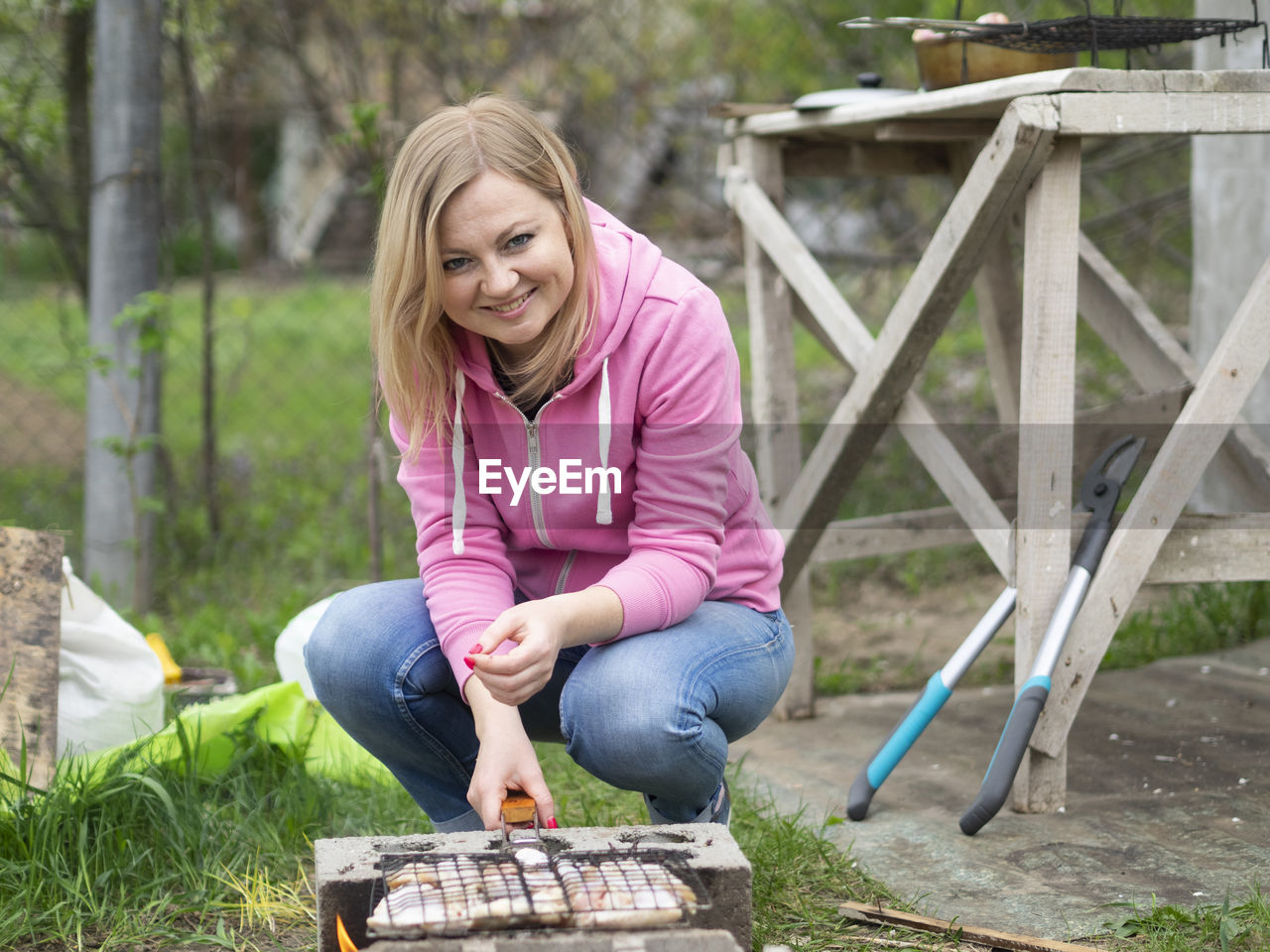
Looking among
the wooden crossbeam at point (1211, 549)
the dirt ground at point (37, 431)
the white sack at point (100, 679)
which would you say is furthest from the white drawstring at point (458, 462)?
the dirt ground at point (37, 431)

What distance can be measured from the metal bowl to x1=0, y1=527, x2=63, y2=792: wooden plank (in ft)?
6.09

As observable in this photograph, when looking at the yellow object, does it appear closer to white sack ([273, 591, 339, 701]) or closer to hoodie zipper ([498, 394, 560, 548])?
white sack ([273, 591, 339, 701])

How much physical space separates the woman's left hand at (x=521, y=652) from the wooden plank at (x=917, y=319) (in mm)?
1111

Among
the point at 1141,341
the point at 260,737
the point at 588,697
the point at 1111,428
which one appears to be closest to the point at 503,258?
the point at 588,697

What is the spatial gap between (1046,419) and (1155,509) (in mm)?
254

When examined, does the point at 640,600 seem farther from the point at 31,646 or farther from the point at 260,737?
the point at 31,646

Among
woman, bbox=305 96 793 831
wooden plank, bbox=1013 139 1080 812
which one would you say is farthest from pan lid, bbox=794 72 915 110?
woman, bbox=305 96 793 831

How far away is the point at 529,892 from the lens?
1.42 m

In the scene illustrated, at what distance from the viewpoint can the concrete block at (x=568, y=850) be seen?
1.52 metres

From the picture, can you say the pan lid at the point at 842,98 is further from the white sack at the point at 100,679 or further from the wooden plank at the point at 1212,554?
the white sack at the point at 100,679

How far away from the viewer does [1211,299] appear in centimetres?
350

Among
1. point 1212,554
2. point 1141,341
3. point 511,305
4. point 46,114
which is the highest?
point 46,114

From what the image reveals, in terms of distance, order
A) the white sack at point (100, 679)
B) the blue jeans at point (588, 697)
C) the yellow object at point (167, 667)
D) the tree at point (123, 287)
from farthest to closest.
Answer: the tree at point (123, 287) → the yellow object at point (167, 667) → the white sack at point (100, 679) → the blue jeans at point (588, 697)

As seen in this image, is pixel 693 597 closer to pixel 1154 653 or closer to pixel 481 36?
pixel 1154 653
